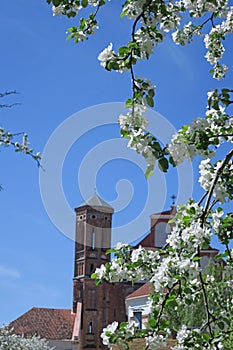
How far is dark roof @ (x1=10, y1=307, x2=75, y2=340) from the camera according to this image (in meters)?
42.6

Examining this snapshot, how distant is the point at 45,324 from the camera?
144 ft

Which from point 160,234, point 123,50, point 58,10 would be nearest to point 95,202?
point 160,234

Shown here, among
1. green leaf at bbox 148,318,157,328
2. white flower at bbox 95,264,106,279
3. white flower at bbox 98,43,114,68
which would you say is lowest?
green leaf at bbox 148,318,157,328

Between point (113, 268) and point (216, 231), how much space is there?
0.74 meters

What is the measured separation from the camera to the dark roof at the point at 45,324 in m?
42.6

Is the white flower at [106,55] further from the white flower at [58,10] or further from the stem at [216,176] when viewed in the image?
the stem at [216,176]

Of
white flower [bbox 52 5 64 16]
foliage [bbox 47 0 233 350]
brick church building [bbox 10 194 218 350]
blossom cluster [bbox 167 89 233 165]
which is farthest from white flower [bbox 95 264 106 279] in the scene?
brick church building [bbox 10 194 218 350]

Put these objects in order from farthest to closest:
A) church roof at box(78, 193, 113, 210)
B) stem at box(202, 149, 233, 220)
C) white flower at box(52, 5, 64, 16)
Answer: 1. church roof at box(78, 193, 113, 210)
2. white flower at box(52, 5, 64, 16)
3. stem at box(202, 149, 233, 220)

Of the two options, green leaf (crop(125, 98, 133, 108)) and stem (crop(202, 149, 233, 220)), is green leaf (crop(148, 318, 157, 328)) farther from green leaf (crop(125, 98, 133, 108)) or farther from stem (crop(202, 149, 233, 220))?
green leaf (crop(125, 98, 133, 108))

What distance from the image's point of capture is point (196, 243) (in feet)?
11.0

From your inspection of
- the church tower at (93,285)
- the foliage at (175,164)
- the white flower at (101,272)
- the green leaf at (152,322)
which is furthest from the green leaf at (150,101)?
the church tower at (93,285)

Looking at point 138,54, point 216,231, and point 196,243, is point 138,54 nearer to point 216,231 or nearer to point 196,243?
point 196,243

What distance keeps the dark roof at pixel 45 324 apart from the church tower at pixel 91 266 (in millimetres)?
1868

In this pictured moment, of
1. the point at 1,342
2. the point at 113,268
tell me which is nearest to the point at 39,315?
the point at 1,342
